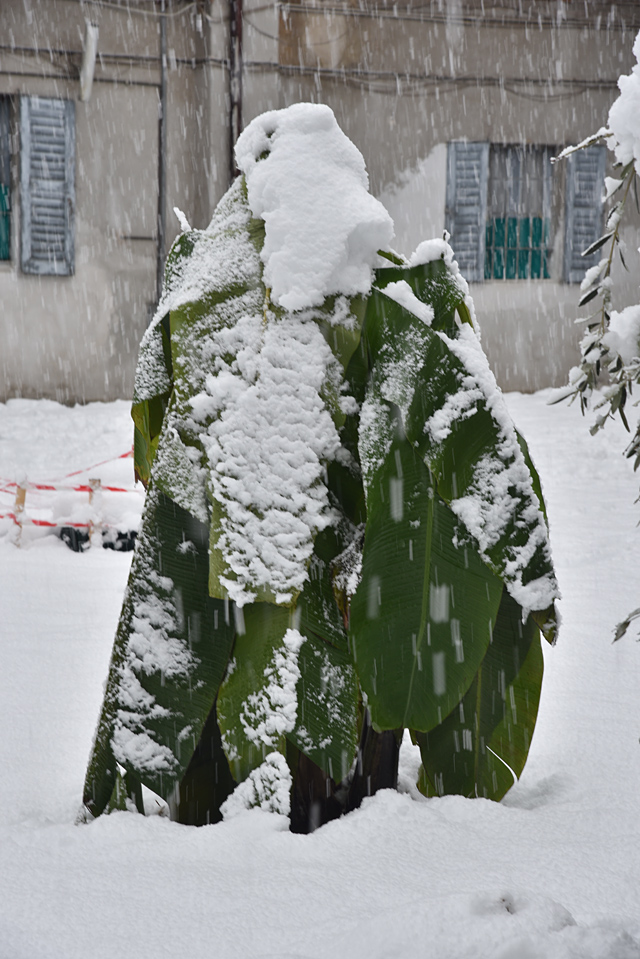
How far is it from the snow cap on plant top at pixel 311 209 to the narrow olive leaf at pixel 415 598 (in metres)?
0.23

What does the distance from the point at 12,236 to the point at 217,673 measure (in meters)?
8.76

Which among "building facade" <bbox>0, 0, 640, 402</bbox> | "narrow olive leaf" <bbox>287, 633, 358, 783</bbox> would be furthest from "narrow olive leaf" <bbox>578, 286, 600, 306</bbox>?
"building facade" <bbox>0, 0, 640, 402</bbox>

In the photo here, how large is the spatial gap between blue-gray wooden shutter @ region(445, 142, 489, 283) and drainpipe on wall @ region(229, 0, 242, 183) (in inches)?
90.7

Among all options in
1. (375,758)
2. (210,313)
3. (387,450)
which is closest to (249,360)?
(210,313)

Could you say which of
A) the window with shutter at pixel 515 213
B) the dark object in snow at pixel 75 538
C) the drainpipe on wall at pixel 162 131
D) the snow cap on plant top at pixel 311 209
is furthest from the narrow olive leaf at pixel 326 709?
the window with shutter at pixel 515 213

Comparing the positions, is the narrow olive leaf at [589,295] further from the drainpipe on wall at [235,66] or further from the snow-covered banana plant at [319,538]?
the drainpipe on wall at [235,66]

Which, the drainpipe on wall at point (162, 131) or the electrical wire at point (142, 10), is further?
the drainpipe on wall at point (162, 131)

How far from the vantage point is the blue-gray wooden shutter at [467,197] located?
990 centimetres

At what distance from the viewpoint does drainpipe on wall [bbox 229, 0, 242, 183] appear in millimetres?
9258

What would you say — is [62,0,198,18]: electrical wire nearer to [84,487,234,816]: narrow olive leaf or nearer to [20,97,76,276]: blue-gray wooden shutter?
[20,97,76,276]: blue-gray wooden shutter

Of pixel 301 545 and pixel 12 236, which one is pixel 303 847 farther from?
pixel 12 236

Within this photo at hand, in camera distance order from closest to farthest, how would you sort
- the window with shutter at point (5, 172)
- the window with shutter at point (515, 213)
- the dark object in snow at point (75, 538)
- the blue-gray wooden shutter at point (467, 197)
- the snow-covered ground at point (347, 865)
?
the snow-covered ground at point (347, 865)
the dark object in snow at point (75, 538)
the window with shutter at point (5, 172)
the blue-gray wooden shutter at point (467, 197)
the window with shutter at point (515, 213)

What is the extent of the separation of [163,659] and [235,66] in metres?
9.06

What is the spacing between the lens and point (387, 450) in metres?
1.43
